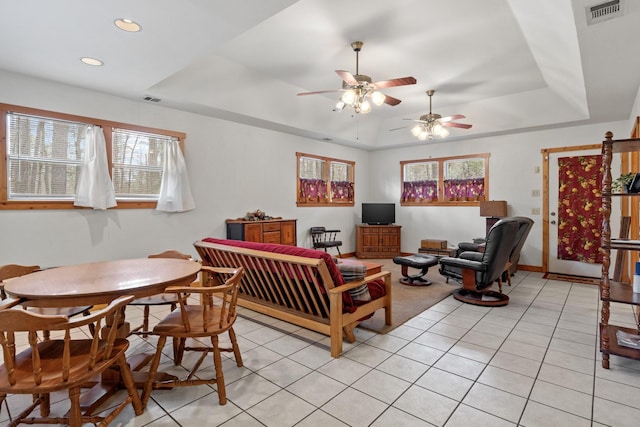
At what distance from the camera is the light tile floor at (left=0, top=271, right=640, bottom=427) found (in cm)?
199

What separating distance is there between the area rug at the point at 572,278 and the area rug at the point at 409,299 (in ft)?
6.54

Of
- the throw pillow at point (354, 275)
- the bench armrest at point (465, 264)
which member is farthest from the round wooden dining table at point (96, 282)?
the bench armrest at point (465, 264)

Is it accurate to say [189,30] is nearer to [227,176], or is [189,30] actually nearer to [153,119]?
[153,119]

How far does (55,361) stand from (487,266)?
412 centimetres

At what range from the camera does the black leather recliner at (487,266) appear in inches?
151

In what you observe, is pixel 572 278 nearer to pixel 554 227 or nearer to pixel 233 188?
pixel 554 227

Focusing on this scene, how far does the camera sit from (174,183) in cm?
464

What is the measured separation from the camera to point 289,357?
2764 millimetres

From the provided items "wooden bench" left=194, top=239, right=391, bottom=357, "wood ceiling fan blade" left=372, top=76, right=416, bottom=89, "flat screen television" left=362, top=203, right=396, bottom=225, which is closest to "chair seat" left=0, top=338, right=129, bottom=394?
"wooden bench" left=194, top=239, right=391, bottom=357

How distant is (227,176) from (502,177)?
5380 millimetres

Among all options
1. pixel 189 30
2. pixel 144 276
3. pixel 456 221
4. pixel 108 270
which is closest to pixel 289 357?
pixel 144 276

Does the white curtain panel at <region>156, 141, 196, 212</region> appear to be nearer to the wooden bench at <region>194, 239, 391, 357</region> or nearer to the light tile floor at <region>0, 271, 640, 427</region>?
the wooden bench at <region>194, 239, 391, 357</region>

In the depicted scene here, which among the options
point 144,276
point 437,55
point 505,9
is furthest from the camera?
point 437,55

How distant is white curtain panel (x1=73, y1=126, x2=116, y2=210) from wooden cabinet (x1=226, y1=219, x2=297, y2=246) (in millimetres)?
1824
